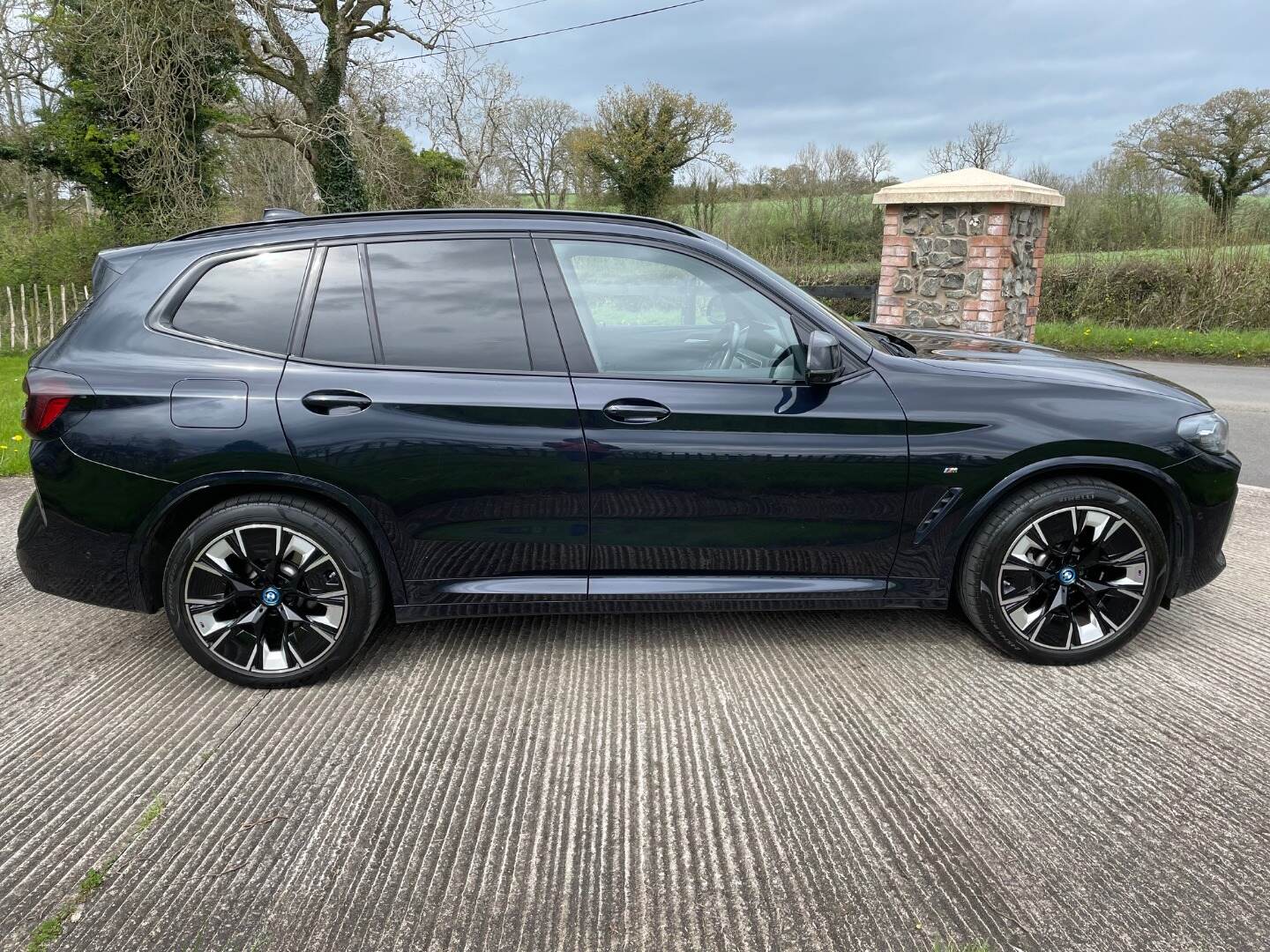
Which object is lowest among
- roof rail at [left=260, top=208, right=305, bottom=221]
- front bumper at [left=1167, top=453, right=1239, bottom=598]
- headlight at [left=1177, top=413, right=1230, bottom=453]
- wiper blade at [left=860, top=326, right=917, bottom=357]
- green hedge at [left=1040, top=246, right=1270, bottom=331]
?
front bumper at [left=1167, top=453, right=1239, bottom=598]

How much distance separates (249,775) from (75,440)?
53.5 inches

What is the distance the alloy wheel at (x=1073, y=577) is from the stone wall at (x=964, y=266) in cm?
513

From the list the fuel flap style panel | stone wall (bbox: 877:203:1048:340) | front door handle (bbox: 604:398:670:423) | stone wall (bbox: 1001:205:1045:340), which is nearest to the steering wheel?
front door handle (bbox: 604:398:670:423)

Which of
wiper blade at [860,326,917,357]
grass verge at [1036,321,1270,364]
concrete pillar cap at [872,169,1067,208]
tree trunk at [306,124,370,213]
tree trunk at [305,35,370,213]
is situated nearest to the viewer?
wiper blade at [860,326,917,357]

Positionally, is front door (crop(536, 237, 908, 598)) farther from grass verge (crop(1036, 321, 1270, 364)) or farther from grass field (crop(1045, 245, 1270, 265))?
grass field (crop(1045, 245, 1270, 265))

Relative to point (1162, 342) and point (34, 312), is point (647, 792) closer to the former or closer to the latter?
point (1162, 342)

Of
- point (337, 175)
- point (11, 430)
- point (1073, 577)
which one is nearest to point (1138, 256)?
point (1073, 577)

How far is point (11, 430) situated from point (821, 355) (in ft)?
26.9

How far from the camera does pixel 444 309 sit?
10.2 ft

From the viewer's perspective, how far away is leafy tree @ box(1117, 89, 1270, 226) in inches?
803

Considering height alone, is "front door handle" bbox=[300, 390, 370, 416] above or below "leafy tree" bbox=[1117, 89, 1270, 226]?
below

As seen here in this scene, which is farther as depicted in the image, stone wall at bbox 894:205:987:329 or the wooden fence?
the wooden fence

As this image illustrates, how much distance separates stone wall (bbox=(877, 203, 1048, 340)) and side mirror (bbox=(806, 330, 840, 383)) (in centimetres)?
555

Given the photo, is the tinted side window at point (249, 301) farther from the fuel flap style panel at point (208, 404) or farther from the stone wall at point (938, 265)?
the stone wall at point (938, 265)
